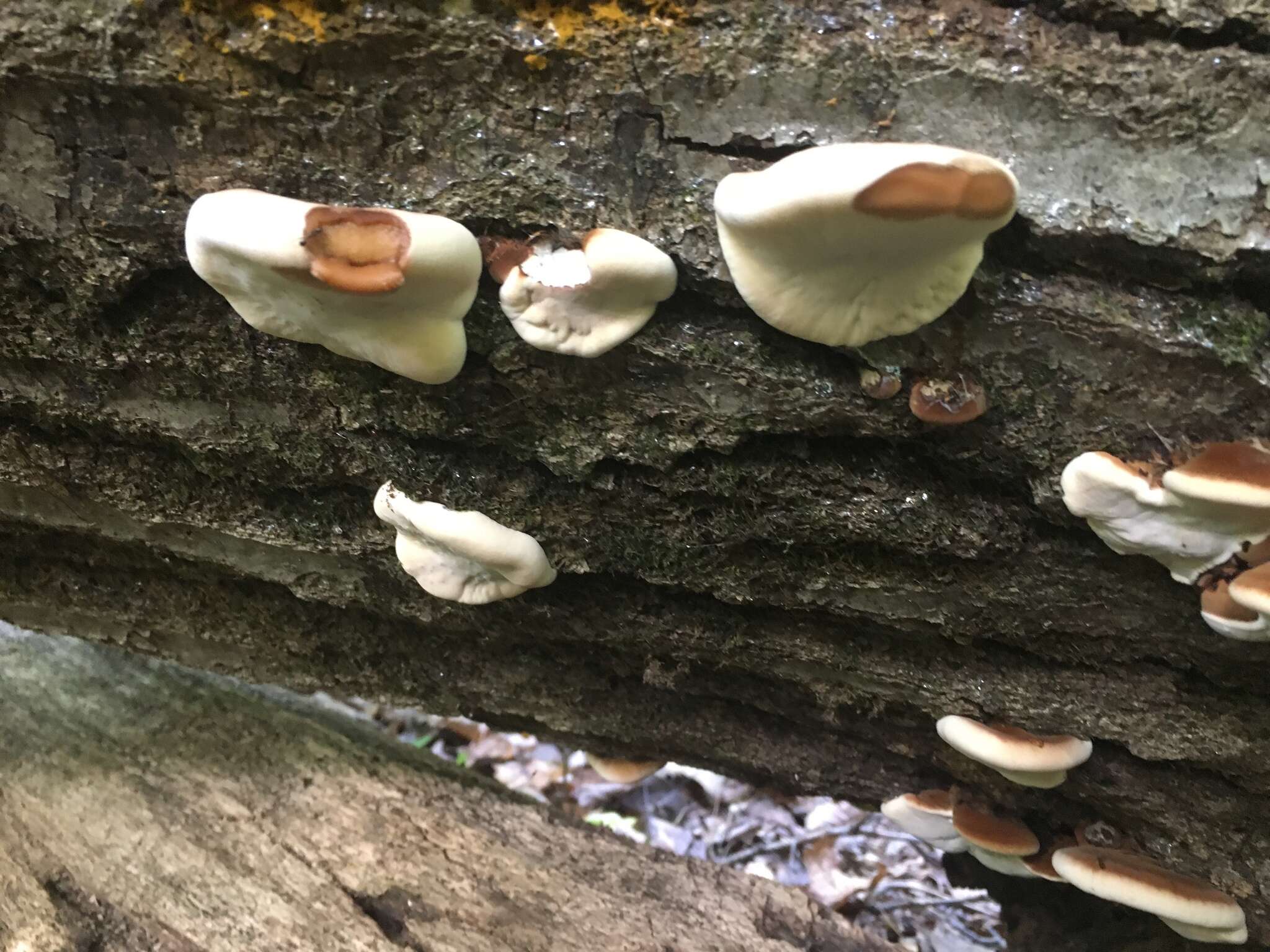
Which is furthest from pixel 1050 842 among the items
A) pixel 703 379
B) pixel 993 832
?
pixel 703 379

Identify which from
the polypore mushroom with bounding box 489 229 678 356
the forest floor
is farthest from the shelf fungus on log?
the forest floor

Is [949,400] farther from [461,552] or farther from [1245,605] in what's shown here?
[461,552]

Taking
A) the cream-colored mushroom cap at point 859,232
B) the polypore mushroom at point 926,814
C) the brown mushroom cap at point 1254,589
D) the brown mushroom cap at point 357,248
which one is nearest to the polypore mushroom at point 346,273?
the brown mushroom cap at point 357,248

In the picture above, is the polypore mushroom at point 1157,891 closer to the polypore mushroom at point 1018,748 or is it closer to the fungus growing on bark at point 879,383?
the polypore mushroom at point 1018,748

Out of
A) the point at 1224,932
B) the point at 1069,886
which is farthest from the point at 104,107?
the point at 1069,886

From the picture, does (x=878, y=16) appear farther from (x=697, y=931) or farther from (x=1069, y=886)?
(x=1069, y=886)

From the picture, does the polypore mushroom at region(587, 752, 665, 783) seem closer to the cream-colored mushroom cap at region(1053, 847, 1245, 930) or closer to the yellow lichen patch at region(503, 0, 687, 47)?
the cream-colored mushroom cap at region(1053, 847, 1245, 930)
